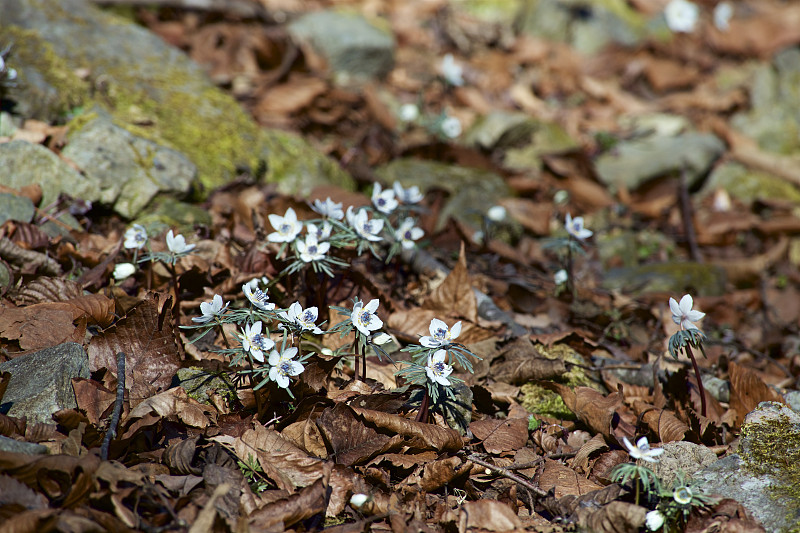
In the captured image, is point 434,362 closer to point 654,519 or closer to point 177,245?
point 654,519

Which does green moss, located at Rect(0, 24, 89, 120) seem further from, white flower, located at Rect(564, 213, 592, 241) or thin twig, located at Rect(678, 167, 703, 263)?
thin twig, located at Rect(678, 167, 703, 263)

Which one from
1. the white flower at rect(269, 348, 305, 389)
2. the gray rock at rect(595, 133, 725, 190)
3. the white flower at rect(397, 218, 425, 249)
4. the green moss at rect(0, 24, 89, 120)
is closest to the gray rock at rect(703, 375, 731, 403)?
the white flower at rect(397, 218, 425, 249)

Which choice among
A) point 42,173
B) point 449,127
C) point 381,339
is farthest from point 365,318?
point 449,127

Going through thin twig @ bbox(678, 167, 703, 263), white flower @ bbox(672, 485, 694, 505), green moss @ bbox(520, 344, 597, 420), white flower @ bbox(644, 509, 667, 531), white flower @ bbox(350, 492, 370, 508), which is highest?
white flower @ bbox(672, 485, 694, 505)

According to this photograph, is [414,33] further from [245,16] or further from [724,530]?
[724,530]

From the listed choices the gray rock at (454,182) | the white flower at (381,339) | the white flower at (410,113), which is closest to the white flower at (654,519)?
the white flower at (381,339)

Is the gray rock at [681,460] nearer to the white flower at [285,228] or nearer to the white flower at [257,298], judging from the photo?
the white flower at [257,298]
